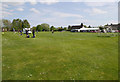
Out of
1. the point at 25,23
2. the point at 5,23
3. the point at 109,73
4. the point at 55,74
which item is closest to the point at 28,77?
the point at 55,74

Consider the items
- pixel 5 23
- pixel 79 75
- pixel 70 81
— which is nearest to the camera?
pixel 70 81

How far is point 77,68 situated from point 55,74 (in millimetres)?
1857

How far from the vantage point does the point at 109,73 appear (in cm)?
608

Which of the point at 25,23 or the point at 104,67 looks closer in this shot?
the point at 104,67

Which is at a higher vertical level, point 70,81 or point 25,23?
point 25,23

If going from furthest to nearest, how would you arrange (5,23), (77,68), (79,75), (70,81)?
(5,23) < (77,68) < (79,75) < (70,81)

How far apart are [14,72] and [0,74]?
2.71 feet

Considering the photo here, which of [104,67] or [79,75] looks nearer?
[79,75]

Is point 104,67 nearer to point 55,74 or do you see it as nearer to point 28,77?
point 55,74

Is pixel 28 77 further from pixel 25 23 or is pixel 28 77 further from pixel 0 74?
pixel 25 23

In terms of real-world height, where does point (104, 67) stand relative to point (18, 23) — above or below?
below

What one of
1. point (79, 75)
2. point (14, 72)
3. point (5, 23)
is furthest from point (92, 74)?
point (5, 23)

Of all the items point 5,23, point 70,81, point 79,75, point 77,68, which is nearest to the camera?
point 70,81

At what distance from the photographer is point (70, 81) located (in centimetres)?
521
